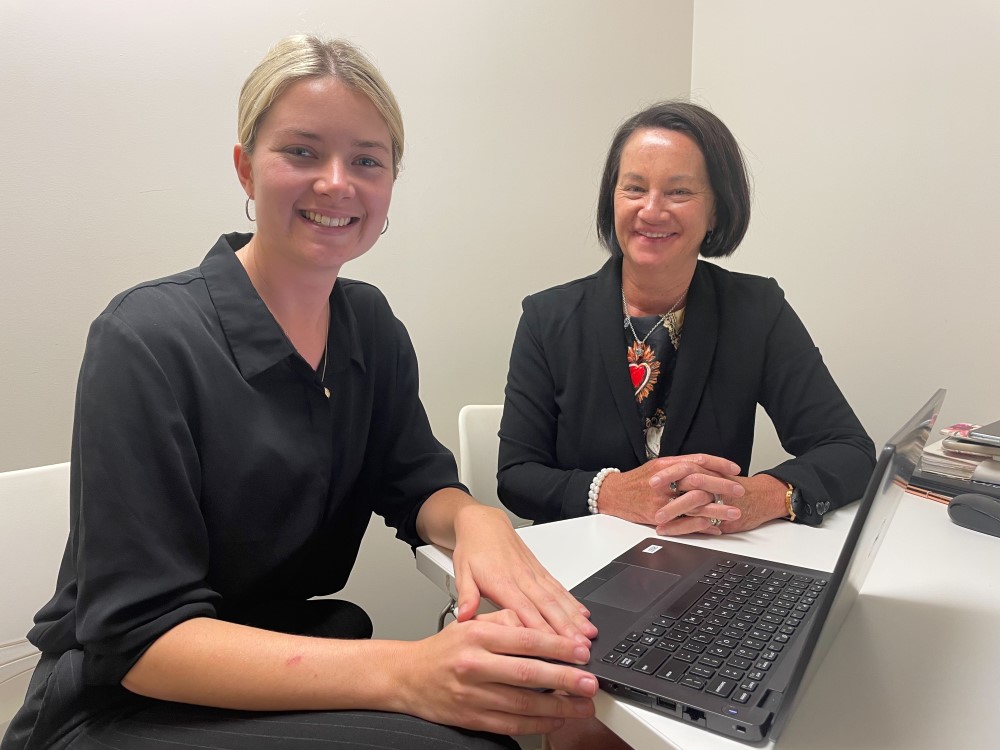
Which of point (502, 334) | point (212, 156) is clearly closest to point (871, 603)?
point (502, 334)

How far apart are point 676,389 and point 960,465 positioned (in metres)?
0.52

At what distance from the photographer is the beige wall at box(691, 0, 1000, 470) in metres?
1.69

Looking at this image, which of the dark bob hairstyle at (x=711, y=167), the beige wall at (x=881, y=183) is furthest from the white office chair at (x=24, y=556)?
the beige wall at (x=881, y=183)

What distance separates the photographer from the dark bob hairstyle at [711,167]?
1519 millimetres

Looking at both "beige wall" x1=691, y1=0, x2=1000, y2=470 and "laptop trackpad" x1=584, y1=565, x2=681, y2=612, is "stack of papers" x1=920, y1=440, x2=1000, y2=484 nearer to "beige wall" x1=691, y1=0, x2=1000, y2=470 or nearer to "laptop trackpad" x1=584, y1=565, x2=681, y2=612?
"beige wall" x1=691, y1=0, x2=1000, y2=470

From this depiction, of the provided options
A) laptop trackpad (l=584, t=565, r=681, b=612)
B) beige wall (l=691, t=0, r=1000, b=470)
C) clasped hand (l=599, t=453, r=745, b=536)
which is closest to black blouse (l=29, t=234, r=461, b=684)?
clasped hand (l=599, t=453, r=745, b=536)

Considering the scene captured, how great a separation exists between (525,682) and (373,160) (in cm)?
77

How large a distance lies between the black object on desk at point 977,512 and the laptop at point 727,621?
368 millimetres

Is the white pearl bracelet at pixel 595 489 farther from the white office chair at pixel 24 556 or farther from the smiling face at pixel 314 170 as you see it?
the white office chair at pixel 24 556

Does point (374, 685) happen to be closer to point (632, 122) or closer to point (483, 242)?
point (632, 122)

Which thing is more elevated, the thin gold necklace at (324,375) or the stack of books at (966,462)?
the thin gold necklace at (324,375)

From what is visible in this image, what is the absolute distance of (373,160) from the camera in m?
1.10

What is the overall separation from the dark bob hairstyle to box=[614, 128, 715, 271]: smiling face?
0.02m

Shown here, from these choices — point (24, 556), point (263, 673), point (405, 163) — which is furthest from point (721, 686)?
point (405, 163)
